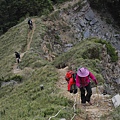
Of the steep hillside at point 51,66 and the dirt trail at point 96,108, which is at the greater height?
the steep hillside at point 51,66

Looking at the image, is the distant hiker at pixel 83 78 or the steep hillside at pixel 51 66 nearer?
the distant hiker at pixel 83 78

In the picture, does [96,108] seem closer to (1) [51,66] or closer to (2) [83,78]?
(2) [83,78]

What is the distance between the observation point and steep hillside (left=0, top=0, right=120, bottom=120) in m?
10.6

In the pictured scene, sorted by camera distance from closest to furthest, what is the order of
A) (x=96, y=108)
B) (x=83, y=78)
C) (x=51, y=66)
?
(x=83, y=78) → (x=96, y=108) → (x=51, y=66)

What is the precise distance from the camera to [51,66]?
69.2 feet

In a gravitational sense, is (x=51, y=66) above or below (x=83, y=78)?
above

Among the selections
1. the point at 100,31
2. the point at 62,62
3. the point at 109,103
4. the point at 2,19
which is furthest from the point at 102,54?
the point at 2,19

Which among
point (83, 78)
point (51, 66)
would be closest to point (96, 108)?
point (83, 78)

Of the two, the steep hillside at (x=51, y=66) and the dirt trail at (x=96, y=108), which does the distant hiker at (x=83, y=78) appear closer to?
the dirt trail at (x=96, y=108)

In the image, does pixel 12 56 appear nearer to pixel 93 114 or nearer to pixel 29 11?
pixel 29 11

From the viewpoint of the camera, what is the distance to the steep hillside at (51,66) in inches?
418

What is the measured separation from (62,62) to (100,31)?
19303 mm

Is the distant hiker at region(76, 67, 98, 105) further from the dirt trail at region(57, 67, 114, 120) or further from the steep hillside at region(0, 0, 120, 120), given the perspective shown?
the steep hillside at region(0, 0, 120, 120)

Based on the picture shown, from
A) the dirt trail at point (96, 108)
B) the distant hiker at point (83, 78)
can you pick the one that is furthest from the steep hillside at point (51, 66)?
the distant hiker at point (83, 78)
